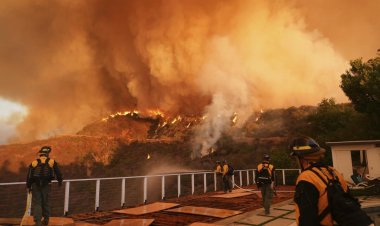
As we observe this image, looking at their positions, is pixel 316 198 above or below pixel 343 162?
below

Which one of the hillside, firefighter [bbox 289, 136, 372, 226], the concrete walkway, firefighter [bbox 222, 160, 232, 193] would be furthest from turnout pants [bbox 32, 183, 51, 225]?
the hillside

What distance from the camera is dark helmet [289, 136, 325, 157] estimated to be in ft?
8.93

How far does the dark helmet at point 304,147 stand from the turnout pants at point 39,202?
6.60 m

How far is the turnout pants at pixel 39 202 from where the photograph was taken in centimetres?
700

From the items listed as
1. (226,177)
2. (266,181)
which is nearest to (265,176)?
(266,181)

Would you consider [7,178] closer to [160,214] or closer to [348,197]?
[160,214]

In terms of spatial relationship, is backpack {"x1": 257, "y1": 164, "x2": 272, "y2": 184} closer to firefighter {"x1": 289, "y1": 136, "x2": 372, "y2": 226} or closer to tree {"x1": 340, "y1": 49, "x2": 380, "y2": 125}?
firefighter {"x1": 289, "y1": 136, "x2": 372, "y2": 226}

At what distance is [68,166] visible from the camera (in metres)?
41.7

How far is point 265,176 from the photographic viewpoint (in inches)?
377

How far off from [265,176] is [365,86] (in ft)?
78.6

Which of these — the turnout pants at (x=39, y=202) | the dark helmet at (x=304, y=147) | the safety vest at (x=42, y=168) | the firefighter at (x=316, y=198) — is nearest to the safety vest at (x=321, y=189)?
the firefighter at (x=316, y=198)

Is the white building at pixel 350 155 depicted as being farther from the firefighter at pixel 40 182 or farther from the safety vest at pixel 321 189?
the safety vest at pixel 321 189

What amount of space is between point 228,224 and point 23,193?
26132 mm

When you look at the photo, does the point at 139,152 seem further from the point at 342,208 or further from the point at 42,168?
the point at 342,208
